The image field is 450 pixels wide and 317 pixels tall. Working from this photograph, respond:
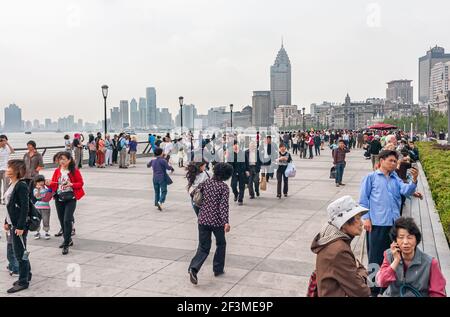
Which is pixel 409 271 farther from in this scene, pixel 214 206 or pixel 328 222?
pixel 214 206

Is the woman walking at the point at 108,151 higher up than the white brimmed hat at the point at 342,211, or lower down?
lower down

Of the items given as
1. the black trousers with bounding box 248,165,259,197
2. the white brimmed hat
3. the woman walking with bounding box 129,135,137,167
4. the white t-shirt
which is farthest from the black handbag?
the woman walking with bounding box 129,135,137,167

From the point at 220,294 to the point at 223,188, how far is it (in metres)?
1.48

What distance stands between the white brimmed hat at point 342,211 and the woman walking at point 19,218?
4.27 m

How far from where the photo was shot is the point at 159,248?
802cm

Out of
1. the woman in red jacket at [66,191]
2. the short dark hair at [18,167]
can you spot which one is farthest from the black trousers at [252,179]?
the short dark hair at [18,167]

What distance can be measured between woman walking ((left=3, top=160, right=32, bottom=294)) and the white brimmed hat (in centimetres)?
427

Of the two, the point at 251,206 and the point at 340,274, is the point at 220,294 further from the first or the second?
the point at 251,206

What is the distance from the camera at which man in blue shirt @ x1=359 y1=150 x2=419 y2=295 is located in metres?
5.62

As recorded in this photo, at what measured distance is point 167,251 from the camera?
7.81 m

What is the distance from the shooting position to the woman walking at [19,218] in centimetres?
600

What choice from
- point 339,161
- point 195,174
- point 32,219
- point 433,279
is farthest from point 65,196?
point 339,161

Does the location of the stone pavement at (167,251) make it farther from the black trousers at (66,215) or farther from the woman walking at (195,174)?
the woman walking at (195,174)
